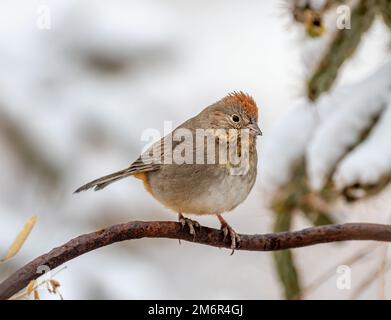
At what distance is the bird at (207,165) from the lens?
2385 millimetres

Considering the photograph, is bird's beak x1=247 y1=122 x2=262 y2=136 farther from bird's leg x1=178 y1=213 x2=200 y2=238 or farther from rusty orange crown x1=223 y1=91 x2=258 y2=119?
bird's leg x1=178 y1=213 x2=200 y2=238

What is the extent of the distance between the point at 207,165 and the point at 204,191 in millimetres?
86

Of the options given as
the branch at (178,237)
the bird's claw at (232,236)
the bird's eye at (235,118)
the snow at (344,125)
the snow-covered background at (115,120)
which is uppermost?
the snow-covered background at (115,120)

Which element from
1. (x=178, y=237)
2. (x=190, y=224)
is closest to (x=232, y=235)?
(x=190, y=224)

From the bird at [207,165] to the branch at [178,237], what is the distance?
13.8 inches

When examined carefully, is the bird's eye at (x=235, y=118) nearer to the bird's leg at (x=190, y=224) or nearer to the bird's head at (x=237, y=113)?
the bird's head at (x=237, y=113)

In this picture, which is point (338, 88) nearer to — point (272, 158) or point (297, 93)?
point (297, 93)

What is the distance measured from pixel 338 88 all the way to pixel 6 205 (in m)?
2.00

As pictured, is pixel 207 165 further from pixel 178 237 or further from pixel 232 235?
pixel 178 237

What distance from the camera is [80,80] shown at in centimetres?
478

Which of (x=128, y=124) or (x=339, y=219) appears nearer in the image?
(x=339, y=219)

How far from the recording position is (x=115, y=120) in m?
4.62

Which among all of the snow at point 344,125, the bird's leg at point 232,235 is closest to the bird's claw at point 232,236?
the bird's leg at point 232,235
